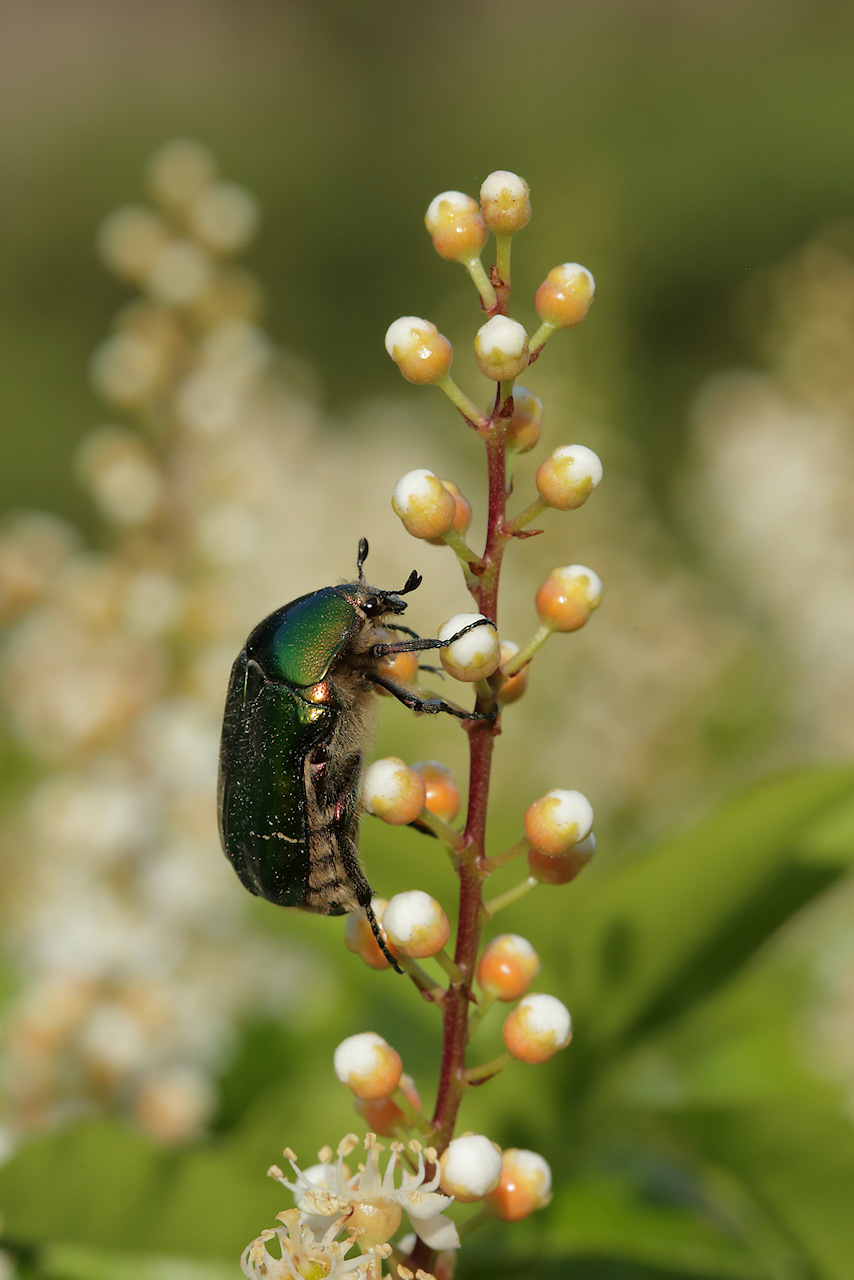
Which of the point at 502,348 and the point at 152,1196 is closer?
the point at 502,348

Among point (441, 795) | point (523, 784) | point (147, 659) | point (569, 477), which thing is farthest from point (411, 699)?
point (523, 784)

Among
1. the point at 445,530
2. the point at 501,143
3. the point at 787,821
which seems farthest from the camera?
the point at 501,143

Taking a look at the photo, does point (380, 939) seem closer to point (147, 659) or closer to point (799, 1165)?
point (799, 1165)

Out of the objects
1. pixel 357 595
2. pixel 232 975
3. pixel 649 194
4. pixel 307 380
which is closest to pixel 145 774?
pixel 232 975

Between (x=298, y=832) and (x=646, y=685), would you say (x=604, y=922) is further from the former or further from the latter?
(x=646, y=685)

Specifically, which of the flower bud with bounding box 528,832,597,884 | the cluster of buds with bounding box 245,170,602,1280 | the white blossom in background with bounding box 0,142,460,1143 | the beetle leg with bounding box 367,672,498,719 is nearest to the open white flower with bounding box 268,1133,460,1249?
the cluster of buds with bounding box 245,170,602,1280

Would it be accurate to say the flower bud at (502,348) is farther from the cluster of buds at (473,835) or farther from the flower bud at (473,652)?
the flower bud at (473,652)

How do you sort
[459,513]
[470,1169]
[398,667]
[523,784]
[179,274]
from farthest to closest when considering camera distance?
[523,784], [179,274], [398,667], [459,513], [470,1169]

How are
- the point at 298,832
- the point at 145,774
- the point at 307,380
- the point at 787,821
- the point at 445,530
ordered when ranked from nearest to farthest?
the point at 445,530 < the point at 298,832 < the point at 787,821 < the point at 145,774 < the point at 307,380
